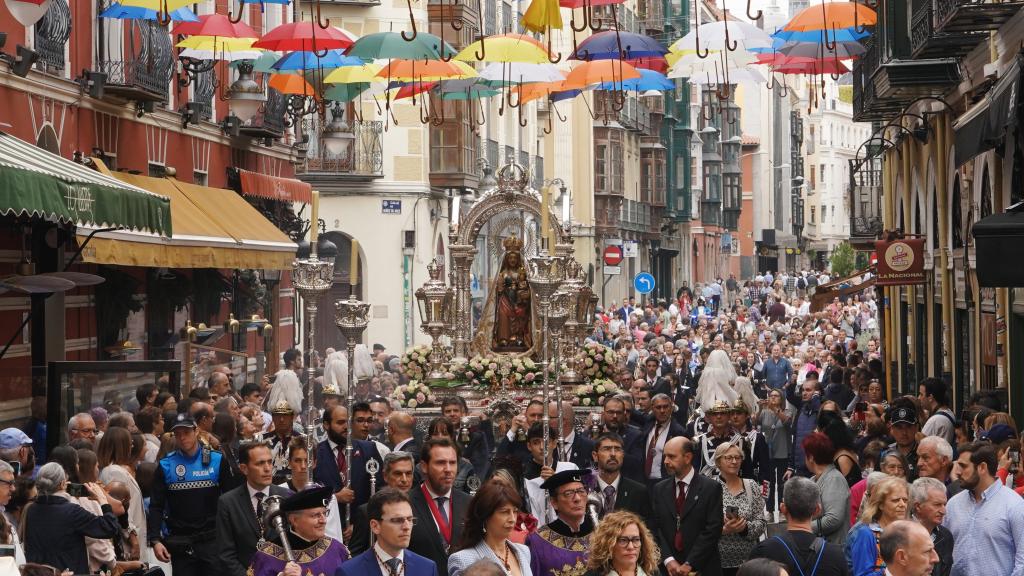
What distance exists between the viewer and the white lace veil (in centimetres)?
1570

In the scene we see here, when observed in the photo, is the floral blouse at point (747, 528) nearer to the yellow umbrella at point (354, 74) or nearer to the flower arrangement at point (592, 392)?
the flower arrangement at point (592, 392)

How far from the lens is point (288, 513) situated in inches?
346

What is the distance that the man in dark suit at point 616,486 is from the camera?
11273 millimetres

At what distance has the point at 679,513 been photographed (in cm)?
1109

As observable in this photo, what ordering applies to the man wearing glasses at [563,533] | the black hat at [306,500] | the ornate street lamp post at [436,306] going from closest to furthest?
the black hat at [306,500] → the man wearing glasses at [563,533] → the ornate street lamp post at [436,306]

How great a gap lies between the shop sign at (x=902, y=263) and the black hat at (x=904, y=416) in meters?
10.6

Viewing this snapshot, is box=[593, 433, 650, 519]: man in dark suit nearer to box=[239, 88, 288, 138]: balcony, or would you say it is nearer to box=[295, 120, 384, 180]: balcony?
box=[239, 88, 288, 138]: balcony

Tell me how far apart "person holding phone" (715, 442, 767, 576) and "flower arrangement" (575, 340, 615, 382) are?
1004 centimetres

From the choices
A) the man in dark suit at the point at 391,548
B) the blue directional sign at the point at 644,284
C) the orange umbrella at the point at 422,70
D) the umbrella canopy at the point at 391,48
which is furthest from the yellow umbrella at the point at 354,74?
the blue directional sign at the point at 644,284

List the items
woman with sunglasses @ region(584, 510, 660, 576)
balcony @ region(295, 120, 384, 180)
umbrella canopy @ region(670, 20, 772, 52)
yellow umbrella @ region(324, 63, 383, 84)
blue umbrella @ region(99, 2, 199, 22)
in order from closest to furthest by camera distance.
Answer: woman with sunglasses @ region(584, 510, 660, 576)
umbrella canopy @ region(670, 20, 772, 52)
blue umbrella @ region(99, 2, 199, 22)
yellow umbrella @ region(324, 63, 383, 84)
balcony @ region(295, 120, 384, 180)

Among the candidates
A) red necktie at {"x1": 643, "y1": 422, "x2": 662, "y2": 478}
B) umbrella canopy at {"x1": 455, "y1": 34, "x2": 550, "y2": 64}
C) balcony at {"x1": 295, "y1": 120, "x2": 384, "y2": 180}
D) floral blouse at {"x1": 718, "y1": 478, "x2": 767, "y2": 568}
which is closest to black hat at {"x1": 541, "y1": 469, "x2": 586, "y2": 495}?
floral blouse at {"x1": 718, "y1": 478, "x2": 767, "y2": 568}

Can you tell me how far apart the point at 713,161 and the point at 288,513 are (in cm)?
7783

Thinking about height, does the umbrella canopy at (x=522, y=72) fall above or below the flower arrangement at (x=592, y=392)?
above

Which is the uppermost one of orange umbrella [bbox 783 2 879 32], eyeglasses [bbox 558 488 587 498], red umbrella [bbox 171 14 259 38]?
red umbrella [bbox 171 14 259 38]
